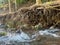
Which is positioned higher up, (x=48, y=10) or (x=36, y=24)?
(x=48, y=10)

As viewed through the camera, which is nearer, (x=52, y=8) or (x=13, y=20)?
(x=52, y=8)

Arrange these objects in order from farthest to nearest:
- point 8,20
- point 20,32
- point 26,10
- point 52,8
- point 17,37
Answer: point 8,20
point 26,10
point 52,8
point 20,32
point 17,37

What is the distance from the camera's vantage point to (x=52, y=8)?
40.0 ft

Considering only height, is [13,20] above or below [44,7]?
below

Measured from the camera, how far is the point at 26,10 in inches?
514

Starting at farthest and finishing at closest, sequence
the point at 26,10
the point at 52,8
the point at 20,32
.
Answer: the point at 26,10 < the point at 52,8 < the point at 20,32

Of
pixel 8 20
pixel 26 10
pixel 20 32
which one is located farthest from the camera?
pixel 8 20

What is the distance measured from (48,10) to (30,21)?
1456 millimetres

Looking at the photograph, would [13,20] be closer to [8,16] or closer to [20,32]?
[8,16]

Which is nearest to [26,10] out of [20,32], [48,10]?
[48,10]

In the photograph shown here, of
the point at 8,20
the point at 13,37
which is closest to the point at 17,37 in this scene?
the point at 13,37

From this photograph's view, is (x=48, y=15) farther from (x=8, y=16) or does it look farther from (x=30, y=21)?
(x=8, y=16)

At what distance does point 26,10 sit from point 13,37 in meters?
3.72

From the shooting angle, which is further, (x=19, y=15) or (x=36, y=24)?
(x=19, y=15)
